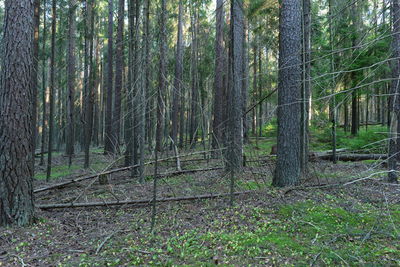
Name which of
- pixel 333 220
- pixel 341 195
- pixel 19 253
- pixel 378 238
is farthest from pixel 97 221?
pixel 341 195

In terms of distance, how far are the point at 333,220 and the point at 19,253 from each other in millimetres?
5178

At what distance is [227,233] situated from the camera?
4.89 meters

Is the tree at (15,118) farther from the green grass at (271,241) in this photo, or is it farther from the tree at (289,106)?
the tree at (289,106)

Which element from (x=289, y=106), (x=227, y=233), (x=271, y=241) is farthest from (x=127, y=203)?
(x=289, y=106)

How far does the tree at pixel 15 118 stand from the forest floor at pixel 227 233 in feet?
1.54

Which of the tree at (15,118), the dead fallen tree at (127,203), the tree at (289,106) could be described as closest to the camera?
the tree at (15,118)

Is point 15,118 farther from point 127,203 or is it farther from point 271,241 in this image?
point 271,241

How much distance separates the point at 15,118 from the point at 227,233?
4209 mm

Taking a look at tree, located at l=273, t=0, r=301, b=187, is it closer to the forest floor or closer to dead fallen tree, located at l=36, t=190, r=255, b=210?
the forest floor

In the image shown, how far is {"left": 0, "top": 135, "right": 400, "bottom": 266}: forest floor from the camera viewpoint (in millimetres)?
3992

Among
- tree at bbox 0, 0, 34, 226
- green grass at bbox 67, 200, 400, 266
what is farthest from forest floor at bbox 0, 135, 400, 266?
tree at bbox 0, 0, 34, 226

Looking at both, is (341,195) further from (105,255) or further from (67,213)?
(67,213)

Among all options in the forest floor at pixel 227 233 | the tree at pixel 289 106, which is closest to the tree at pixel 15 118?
the forest floor at pixel 227 233

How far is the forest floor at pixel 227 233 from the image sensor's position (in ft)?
13.1
